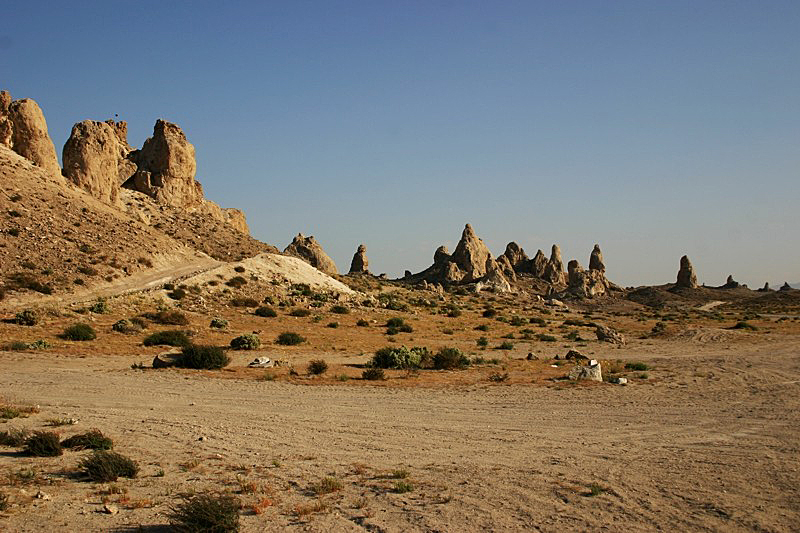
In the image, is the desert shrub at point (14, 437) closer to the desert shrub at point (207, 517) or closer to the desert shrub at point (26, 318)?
the desert shrub at point (207, 517)

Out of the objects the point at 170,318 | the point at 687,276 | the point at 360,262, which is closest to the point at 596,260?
the point at 687,276

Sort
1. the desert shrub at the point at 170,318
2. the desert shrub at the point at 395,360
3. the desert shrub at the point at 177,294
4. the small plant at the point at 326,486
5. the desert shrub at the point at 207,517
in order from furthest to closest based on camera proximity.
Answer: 1. the desert shrub at the point at 177,294
2. the desert shrub at the point at 170,318
3. the desert shrub at the point at 395,360
4. the small plant at the point at 326,486
5. the desert shrub at the point at 207,517

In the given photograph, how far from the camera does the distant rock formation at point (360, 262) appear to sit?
12388cm

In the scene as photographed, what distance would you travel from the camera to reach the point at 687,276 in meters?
137

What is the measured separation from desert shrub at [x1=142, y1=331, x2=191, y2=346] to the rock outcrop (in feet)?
118

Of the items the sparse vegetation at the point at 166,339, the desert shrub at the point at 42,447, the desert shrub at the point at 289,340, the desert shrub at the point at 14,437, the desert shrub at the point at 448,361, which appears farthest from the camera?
the desert shrub at the point at 289,340

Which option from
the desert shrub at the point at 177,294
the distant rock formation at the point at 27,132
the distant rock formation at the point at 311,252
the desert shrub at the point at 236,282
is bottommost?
the desert shrub at the point at 177,294

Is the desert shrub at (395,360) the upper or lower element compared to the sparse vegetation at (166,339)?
lower

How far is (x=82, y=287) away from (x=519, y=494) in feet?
122

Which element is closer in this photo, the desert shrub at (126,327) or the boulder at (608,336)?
the desert shrub at (126,327)

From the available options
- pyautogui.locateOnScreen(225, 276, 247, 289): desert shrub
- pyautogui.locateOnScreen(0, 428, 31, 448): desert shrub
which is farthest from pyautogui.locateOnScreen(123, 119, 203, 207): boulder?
pyautogui.locateOnScreen(0, 428, 31, 448): desert shrub

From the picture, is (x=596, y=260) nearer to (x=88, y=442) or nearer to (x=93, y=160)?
(x=93, y=160)

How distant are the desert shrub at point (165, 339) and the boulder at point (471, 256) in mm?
92169

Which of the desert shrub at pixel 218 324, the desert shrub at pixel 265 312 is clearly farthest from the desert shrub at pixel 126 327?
the desert shrub at pixel 265 312
